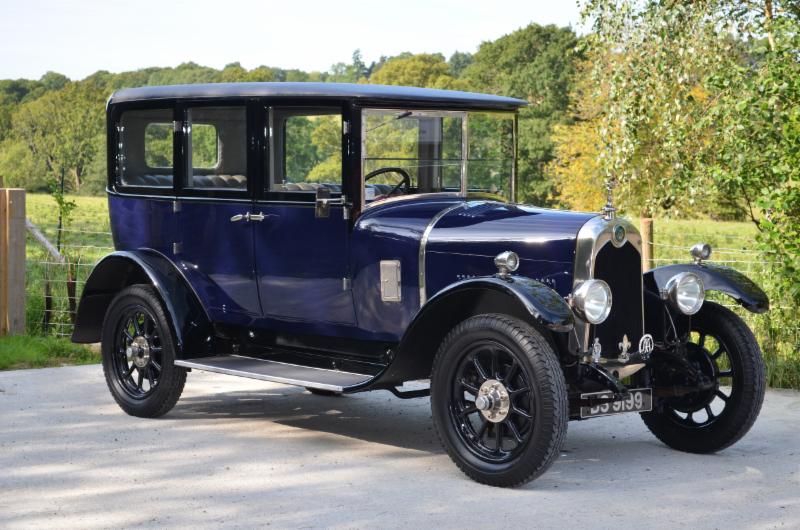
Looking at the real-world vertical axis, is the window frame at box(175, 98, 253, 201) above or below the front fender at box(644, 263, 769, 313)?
above

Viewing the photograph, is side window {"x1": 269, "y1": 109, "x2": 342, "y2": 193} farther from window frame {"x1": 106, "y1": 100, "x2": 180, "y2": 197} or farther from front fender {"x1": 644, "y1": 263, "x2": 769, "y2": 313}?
front fender {"x1": 644, "y1": 263, "x2": 769, "y2": 313}

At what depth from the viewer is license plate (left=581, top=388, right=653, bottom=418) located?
18.8 ft

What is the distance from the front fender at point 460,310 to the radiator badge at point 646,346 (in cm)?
72

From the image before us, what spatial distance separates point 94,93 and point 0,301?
51.2 m

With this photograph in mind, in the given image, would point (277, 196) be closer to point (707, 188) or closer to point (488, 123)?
point (488, 123)

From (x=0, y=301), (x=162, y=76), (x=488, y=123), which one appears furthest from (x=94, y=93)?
(x=488, y=123)

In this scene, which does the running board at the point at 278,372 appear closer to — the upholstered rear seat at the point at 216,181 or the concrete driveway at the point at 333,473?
the concrete driveway at the point at 333,473

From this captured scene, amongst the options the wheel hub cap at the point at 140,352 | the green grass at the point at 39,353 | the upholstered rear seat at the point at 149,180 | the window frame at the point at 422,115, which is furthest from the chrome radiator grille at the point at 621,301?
the green grass at the point at 39,353

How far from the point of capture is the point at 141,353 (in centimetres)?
747

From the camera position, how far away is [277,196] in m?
6.95

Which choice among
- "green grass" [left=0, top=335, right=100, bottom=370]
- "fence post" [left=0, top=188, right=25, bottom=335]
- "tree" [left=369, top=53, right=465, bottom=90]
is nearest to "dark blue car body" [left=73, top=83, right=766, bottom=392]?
"green grass" [left=0, top=335, right=100, bottom=370]

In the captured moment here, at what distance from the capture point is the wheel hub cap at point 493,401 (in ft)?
18.6

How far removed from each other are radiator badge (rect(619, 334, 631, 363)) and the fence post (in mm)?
6049

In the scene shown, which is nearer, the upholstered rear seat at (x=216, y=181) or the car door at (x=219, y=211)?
the car door at (x=219, y=211)
